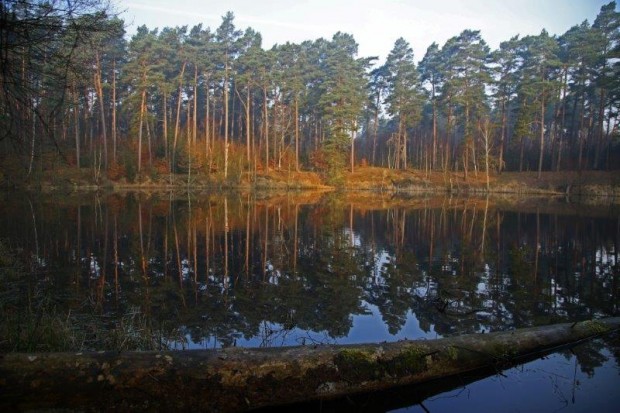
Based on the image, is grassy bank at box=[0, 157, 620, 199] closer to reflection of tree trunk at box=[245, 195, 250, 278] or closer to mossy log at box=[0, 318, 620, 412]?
reflection of tree trunk at box=[245, 195, 250, 278]

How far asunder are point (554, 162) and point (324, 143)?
85.9 feet

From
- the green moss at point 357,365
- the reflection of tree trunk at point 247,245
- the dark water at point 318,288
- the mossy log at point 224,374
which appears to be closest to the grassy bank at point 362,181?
the dark water at point 318,288

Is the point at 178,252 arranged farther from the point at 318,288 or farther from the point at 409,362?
the point at 409,362

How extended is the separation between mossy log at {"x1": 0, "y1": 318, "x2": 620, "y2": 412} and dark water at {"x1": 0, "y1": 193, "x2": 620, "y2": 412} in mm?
319

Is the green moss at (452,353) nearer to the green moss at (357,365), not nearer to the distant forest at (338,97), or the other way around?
the green moss at (357,365)

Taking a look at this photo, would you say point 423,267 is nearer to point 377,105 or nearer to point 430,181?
point 430,181

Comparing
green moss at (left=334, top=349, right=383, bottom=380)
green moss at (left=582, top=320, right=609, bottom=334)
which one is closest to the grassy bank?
green moss at (left=334, top=349, right=383, bottom=380)

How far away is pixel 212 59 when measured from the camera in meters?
51.1

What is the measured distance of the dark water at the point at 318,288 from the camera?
16.3 feet

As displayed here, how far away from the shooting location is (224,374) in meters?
3.71

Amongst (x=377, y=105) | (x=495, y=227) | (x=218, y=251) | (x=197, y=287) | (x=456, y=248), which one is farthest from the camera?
(x=377, y=105)

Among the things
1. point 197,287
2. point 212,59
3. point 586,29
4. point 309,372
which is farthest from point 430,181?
point 309,372

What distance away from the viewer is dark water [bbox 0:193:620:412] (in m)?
4.98

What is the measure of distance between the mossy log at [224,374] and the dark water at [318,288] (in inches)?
12.6
